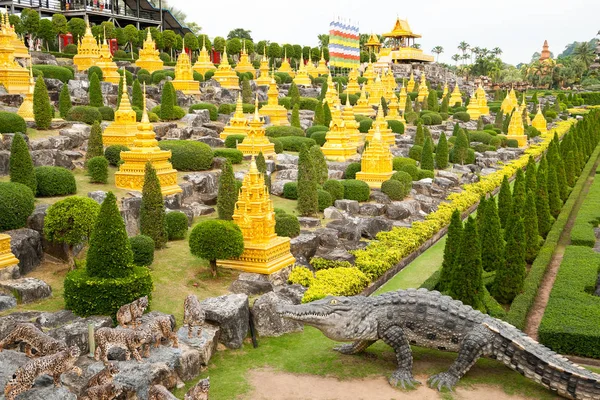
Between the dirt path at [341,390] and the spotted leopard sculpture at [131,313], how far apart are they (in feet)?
8.31

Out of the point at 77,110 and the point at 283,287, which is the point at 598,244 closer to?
the point at 283,287

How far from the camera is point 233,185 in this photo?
20.7 metres

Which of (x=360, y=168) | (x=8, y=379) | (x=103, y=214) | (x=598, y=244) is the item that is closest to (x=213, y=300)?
(x=103, y=214)

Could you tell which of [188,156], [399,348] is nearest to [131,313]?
[399,348]

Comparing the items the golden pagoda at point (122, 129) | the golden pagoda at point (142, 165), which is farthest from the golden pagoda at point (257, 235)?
the golden pagoda at point (122, 129)

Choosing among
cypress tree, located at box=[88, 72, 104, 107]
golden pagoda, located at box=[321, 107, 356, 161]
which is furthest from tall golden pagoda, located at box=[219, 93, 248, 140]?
cypress tree, located at box=[88, 72, 104, 107]

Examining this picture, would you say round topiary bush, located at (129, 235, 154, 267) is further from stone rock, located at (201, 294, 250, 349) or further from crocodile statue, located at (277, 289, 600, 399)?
crocodile statue, located at (277, 289, 600, 399)

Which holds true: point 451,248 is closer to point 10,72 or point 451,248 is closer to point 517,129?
point 10,72

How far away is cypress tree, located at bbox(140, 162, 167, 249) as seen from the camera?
707 inches

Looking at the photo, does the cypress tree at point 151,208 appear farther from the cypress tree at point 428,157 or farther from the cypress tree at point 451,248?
the cypress tree at point 428,157

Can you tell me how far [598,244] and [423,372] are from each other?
12.8m

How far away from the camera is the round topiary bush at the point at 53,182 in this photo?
2062 cm

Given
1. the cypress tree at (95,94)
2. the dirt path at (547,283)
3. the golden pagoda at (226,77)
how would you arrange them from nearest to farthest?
the dirt path at (547,283) < the cypress tree at (95,94) < the golden pagoda at (226,77)

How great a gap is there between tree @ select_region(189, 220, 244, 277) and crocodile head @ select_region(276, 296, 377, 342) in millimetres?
4418
